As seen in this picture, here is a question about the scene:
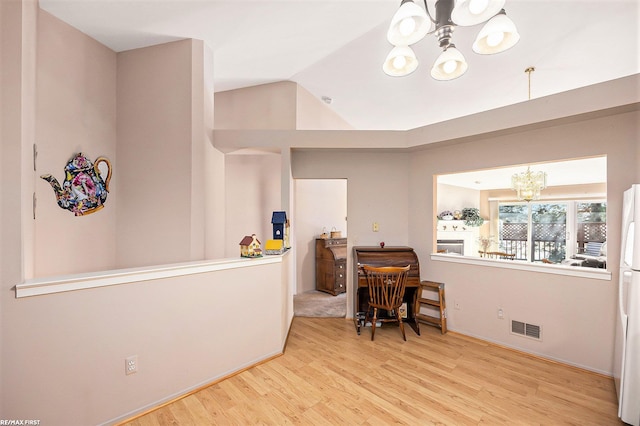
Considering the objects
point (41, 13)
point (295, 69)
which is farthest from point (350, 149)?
point (41, 13)

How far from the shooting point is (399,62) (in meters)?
2.08

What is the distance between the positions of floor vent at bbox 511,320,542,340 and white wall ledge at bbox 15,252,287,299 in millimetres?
2890

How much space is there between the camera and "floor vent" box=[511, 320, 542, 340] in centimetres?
278

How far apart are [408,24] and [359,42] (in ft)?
5.17

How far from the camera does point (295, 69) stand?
3828 mm

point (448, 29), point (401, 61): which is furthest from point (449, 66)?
point (401, 61)

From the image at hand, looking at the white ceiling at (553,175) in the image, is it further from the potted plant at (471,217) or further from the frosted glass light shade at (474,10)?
the frosted glass light shade at (474,10)

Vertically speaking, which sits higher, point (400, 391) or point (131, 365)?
point (131, 365)

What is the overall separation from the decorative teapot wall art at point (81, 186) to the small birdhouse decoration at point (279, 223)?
172 cm

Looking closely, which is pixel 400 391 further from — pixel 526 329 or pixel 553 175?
pixel 553 175

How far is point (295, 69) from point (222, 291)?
3120 mm

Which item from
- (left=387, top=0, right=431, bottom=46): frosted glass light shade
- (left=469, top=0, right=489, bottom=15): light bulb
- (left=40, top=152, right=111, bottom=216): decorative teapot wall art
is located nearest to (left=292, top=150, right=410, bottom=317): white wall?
(left=387, top=0, right=431, bottom=46): frosted glass light shade

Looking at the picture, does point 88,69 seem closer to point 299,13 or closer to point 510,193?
point 299,13

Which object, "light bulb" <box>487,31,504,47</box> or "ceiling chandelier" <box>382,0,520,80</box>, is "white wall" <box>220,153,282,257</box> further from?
"light bulb" <box>487,31,504,47</box>
